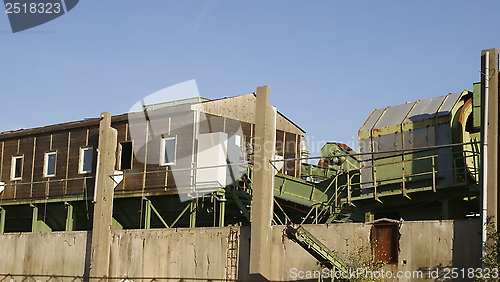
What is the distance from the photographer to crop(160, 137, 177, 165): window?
22.0 m

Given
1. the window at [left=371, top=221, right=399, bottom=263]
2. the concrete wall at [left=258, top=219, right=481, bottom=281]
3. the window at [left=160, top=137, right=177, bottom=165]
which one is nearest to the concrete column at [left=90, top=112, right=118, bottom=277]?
the window at [left=160, top=137, right=177, bottom=165]

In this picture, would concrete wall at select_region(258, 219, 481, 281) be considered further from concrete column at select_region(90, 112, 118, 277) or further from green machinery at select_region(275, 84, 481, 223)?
concrete column at select_region(90, 112, 118, 277)

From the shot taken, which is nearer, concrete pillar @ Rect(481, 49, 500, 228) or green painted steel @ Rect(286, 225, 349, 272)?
concrete pillar @ Rect(481, 49, 500, 228)

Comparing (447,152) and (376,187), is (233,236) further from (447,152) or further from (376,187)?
(447,152)

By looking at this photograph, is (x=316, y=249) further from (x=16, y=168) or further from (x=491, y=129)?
(x=16, y=168)

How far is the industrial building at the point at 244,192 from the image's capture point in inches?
539

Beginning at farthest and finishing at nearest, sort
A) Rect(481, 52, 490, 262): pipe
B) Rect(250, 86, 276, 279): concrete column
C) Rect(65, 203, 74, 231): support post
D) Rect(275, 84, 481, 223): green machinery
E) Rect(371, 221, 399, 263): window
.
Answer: Rect(65, 203, 74, 231): support post
Rect(275, 84, 481, 223): green machinery
Rect(250, 86, 276, 279): concrete column
Rect(371, 221, 399, 263): window
Rect(481, 52, 490, 262): pipe

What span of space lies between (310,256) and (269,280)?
134 cm

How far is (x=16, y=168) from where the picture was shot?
88.5 feet

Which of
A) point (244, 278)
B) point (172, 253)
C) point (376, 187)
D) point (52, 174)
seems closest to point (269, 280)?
point (244, 278)

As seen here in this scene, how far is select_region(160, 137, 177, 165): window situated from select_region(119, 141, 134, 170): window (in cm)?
151

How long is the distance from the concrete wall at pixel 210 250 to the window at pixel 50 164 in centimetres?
384

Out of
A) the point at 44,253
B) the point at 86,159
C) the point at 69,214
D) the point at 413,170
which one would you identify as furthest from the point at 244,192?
the point at 69,214

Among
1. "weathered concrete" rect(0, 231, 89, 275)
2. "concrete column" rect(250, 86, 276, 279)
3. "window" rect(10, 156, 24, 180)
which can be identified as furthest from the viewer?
"window" rect(10, 156, 24, 180)
